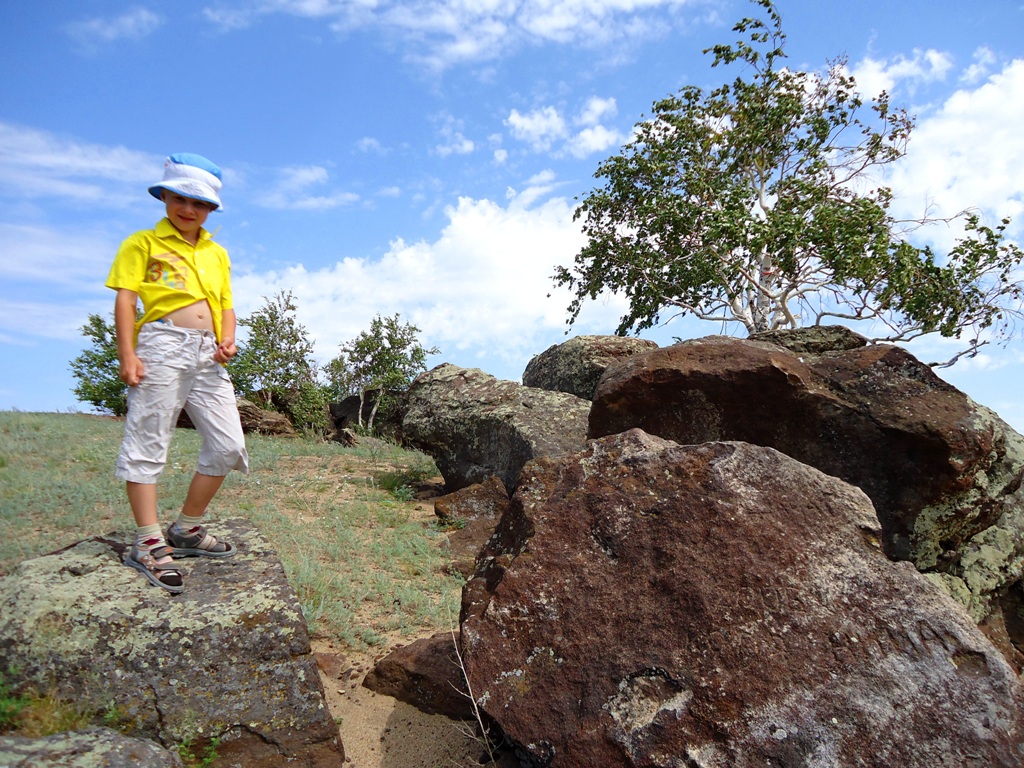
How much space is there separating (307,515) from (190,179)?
4796 mm

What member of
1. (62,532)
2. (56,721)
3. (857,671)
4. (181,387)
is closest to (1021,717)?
(857,671)

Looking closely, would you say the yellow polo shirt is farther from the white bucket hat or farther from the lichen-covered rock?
the lichen-covered rock

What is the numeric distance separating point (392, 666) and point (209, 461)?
1.72 metres

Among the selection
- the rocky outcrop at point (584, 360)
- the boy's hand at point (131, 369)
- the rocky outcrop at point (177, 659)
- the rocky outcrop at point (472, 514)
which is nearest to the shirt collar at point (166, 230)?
the boy's hand at point (131, 369)

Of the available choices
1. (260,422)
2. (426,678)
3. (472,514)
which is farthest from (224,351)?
(260,422)

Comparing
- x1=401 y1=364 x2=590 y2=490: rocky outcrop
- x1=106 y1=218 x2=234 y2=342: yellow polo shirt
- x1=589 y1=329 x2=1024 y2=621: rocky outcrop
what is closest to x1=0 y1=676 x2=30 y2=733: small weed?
x1=106 y1=218 x2=234 y2=342: yellow polo shirt

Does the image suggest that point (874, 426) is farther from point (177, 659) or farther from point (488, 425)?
point (177, 659)

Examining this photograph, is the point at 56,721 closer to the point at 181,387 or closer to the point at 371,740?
the point at 371,740

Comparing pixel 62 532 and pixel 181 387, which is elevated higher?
pixel 181 387

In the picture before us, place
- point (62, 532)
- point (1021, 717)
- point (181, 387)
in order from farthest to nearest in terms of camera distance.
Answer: point (62, 532) < point (181, 387) < point (1021, 717)

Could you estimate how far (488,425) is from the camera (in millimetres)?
10086

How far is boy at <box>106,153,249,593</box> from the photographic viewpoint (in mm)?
4398

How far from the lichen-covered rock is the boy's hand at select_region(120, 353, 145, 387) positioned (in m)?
1.84

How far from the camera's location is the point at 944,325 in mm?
19875
